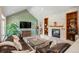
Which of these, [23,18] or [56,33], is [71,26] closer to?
[56,33]

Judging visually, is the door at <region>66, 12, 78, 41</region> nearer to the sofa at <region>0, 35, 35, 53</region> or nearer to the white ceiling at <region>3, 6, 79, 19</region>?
the white ceiling at <region>3, 6, 79, 19</region>

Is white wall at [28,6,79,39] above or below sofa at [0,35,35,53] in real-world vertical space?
above

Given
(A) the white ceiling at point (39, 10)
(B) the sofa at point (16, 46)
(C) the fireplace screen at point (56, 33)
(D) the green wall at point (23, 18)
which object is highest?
(A) the white ceiling at point (39, 10)

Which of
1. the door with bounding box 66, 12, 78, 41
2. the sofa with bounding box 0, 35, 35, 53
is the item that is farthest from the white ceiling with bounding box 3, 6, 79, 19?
the sofa with bounding box 0, 35, 35, 53

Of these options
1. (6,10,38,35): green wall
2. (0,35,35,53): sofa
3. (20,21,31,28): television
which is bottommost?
(0,35,35,53): sofa

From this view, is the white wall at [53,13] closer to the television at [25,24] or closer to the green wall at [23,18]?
the green wall at [23,18]

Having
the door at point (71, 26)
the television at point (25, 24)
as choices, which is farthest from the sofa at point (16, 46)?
the door at point (71, 26)

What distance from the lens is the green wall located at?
2.98 metres

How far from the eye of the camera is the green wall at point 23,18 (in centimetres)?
298

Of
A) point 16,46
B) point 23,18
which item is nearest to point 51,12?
point 23,18

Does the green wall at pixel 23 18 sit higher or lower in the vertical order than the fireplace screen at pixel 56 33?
higher
